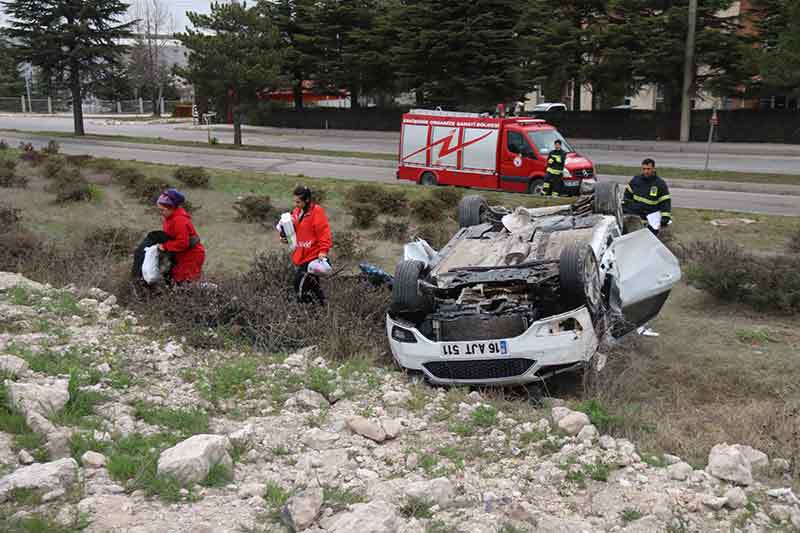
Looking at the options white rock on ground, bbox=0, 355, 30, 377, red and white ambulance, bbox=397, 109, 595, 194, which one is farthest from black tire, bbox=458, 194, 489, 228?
red and white ambulance, bbox=397, 109, 595, 194

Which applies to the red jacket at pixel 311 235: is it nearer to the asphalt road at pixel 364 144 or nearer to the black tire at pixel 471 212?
the black tire at pixel 471 212

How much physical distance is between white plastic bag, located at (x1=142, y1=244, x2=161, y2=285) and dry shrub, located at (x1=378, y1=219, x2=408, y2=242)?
620 cm

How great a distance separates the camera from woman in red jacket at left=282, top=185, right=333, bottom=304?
7.88 m

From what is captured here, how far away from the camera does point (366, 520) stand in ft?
12.4

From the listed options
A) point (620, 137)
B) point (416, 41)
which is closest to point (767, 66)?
point (620, 137)

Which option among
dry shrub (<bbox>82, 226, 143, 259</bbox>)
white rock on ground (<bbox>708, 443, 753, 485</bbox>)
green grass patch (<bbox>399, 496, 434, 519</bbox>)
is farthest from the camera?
dry shrub (<bbox>82, 226, 143, 259</bbox>)

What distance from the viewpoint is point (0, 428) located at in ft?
15.0

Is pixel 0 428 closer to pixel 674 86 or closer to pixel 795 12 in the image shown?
pixel 795 12

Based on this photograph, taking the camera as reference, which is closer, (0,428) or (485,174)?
(0,428)

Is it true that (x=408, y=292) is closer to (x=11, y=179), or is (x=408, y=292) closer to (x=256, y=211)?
(x=256, y=211)

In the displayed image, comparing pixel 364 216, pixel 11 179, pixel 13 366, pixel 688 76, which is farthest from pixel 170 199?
pixel 688 76

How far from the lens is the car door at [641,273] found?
300 inches

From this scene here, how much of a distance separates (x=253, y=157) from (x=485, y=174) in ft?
44.8

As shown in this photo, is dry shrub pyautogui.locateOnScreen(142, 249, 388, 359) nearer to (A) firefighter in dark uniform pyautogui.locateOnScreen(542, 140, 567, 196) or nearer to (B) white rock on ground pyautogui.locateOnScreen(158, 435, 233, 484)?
(B) white rock on ground pyautogui.locateOnScreen(158, 435, 233, 484)
